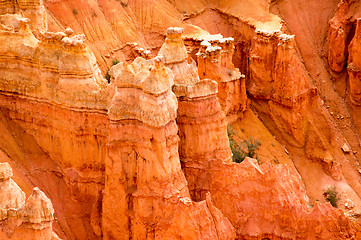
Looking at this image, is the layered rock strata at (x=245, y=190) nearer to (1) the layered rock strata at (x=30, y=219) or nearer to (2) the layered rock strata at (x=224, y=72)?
(1) the layered rock strata at (x=30, y=219)

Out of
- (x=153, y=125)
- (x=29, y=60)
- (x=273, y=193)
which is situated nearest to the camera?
(x=153, y=125)

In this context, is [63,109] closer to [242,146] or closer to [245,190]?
[245,190]

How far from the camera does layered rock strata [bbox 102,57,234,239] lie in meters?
25.4

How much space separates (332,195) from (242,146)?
22.8 feet

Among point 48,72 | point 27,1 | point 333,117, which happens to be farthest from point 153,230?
point 333,117

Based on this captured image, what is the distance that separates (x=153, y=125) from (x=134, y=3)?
34.3m

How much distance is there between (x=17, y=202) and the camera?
23094 millimetres

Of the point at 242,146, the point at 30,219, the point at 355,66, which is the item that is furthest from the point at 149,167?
the point at 355,66

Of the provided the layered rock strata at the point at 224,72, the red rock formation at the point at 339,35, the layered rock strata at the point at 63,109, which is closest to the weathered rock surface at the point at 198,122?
the layered rock strata at the point at 63,109

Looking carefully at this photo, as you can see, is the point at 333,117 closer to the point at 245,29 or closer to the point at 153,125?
the point at 245,29

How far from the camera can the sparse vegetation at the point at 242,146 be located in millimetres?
43622

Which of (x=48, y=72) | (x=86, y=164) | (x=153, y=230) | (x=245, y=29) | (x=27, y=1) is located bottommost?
(x=153, y=230)

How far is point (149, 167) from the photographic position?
26391 millimetres

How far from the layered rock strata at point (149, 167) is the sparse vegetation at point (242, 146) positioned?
16.2 meters
